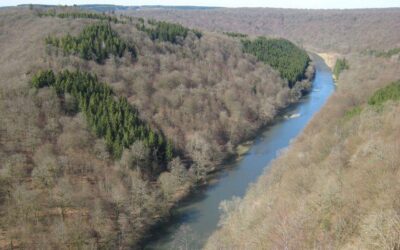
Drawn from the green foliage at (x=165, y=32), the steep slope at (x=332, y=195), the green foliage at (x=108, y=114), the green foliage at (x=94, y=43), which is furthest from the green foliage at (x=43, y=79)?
the green foliage at (x=165, y=32)

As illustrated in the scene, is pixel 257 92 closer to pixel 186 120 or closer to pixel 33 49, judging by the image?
pixel 186 120

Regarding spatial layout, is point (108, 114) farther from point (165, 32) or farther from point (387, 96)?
point (165, 32)

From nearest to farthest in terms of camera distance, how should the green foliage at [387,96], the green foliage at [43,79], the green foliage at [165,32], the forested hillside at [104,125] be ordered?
the forested hillside at [104,125] → the green foliage at [43,79] → the green foliage at [387,96] → the green foliage at [165,32]

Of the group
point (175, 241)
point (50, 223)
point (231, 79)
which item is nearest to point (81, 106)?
point (50, 223)

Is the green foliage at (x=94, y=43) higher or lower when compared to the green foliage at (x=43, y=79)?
higher

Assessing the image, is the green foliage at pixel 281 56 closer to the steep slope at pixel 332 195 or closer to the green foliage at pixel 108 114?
the steep slope at pixel 332 195
